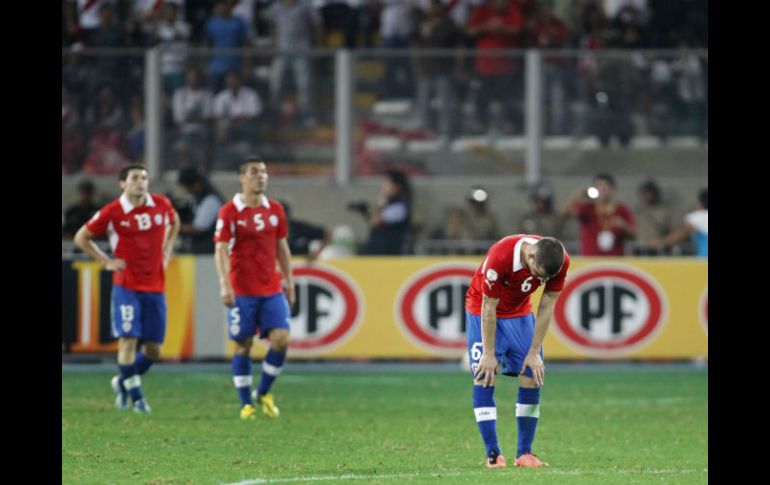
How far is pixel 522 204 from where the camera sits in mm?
20312

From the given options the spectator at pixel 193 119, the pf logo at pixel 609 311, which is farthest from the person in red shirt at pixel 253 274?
the spectator at pixel 193 119

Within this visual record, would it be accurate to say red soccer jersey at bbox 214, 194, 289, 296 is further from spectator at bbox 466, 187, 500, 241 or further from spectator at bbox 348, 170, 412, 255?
spectator at bbox 466, 187, 500, 241

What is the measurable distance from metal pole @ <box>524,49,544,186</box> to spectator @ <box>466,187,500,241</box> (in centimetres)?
73

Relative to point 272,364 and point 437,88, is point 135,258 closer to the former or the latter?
point 272,364

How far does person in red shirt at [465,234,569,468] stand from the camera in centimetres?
944

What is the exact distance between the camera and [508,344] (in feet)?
32.5

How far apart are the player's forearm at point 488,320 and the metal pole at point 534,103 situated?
1083 centimetres

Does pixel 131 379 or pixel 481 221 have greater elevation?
pixel 481 221

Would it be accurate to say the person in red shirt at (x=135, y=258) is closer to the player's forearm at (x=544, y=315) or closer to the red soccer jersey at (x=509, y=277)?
the red soccer jersey at (x=509, y=277)

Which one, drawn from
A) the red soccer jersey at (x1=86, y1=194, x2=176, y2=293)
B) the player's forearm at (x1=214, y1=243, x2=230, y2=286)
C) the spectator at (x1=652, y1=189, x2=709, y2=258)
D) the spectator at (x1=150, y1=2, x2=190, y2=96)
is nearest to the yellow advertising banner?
the spectator at (x1=652, y1=189, x2=709, y2=258)

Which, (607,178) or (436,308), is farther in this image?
(607,178)

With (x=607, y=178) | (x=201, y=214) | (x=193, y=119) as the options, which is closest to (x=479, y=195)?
(x=607, y=178)

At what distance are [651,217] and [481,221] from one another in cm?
212

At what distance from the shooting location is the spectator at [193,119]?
20.1 m
